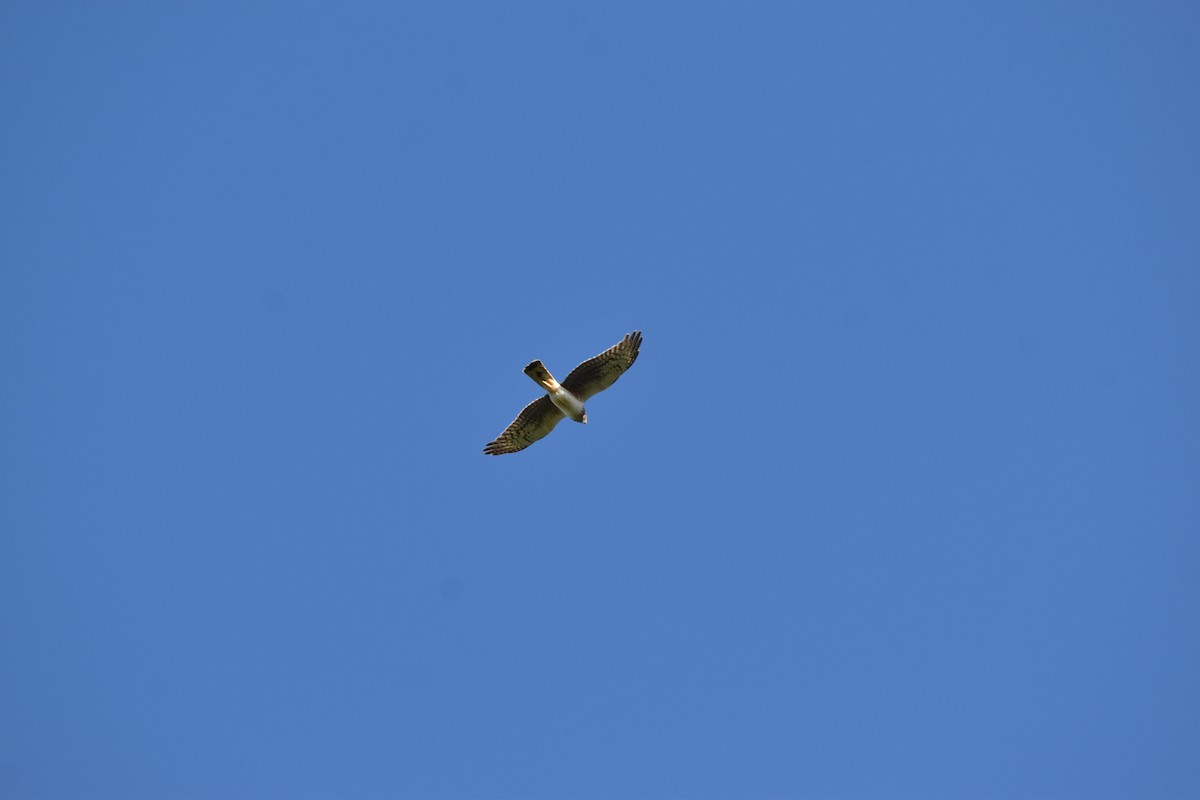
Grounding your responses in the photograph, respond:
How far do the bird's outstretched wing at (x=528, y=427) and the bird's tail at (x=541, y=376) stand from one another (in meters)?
0.71

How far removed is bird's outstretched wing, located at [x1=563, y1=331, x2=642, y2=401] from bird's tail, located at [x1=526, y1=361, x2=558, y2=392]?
380 mm

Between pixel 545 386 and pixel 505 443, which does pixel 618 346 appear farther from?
pixel 505 443

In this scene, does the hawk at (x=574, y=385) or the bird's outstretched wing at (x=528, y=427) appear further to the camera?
the bird's outstretched wing at (x=528, y=427)

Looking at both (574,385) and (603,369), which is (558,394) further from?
(603,369)

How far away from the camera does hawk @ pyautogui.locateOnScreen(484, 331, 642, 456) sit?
69.7ft

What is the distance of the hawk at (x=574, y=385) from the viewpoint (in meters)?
21.2

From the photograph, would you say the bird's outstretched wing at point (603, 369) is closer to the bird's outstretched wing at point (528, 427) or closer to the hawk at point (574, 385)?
the hawk at point (574, 385)

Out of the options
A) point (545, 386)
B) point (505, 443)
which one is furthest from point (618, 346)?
point (505, 443)

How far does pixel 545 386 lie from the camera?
69.7 feet

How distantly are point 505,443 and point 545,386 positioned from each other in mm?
2544

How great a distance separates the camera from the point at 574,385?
2170 cm

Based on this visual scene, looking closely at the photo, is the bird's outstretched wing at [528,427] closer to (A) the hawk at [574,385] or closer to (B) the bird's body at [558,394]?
(A) the hawk at [574,385]

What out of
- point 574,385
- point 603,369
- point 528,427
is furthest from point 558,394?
point 528,427

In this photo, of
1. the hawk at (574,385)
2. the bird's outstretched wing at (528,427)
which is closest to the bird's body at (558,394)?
the hawk at (574,385)
